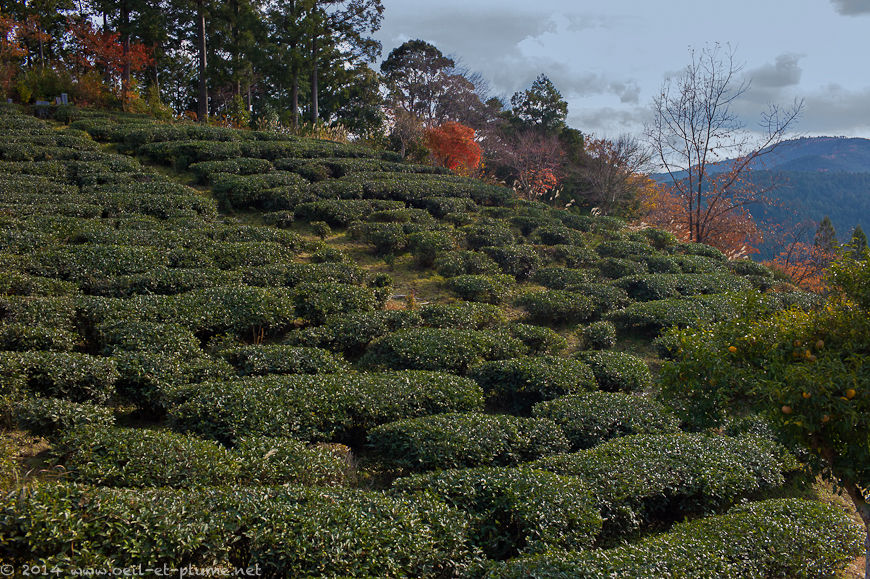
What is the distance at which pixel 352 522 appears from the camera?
406cm

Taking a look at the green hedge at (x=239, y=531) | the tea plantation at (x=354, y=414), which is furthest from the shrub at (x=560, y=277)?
the green hedge at (x=239, y=531)

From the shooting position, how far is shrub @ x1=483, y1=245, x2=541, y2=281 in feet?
41.8

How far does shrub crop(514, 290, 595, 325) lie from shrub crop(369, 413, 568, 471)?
433 cm

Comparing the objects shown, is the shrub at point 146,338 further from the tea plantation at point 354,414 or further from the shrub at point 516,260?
the shrub at point 516,260

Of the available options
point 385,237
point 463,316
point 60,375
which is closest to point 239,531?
point 60,375

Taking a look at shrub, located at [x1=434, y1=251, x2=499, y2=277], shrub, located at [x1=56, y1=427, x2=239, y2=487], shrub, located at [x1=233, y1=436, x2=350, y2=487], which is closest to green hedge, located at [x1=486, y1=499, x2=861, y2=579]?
shrub, located at [x1=233, y1=436, x2=350, y2=487]

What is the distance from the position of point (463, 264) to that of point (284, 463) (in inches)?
300

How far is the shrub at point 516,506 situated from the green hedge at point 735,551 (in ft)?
0.94

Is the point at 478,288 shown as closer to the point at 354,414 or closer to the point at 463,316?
the point at 463,316

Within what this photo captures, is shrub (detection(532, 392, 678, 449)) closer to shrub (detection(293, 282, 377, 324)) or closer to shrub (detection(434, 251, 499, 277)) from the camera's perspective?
shrub (detection(293, 282, 377, 324))

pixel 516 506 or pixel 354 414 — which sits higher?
pixel 354 414

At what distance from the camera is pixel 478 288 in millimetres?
10805

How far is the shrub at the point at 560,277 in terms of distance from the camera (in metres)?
12.0

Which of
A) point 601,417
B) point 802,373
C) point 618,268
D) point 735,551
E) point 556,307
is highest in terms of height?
point 802,373
